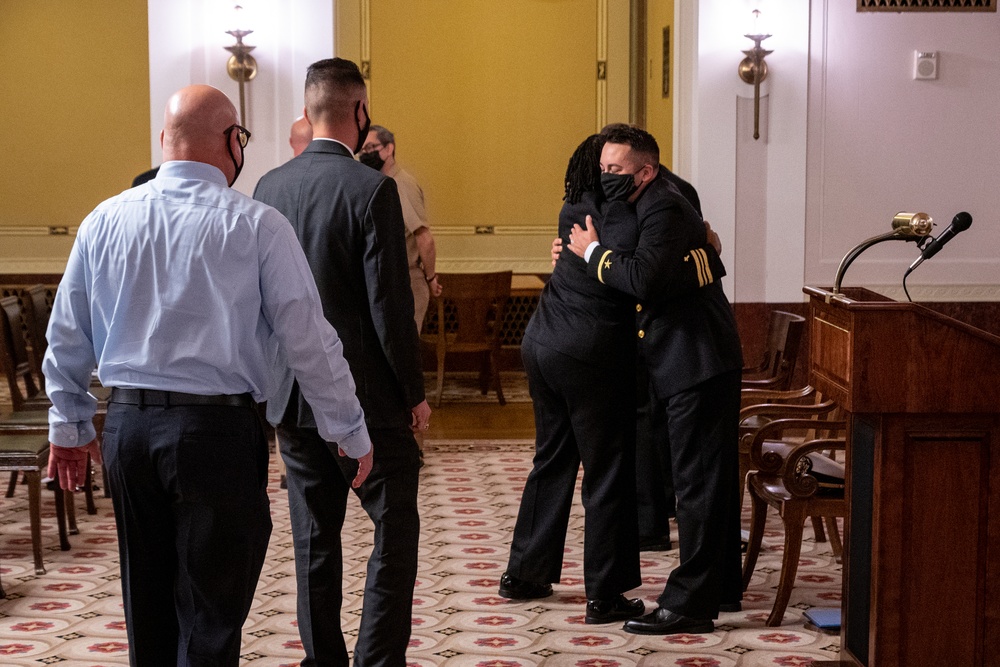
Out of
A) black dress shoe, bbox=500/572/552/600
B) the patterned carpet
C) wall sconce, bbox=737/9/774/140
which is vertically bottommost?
the patterned carpet

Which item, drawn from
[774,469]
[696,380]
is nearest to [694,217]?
[696,380]

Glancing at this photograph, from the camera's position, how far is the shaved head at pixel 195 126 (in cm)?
244

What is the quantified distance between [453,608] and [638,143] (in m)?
1.69

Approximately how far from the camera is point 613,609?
12.9 ft

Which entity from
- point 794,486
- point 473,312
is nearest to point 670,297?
point 794,486

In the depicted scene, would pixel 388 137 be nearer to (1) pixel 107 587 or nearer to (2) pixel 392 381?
(1) pixel 107 587

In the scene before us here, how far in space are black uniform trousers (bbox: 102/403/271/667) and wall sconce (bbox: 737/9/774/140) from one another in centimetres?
512

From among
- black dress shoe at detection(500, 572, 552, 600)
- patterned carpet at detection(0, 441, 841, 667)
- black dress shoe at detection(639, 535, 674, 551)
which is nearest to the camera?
patterned carpet at detection(0, 441, 841, 667)

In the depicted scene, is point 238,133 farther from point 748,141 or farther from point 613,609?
point 748,141

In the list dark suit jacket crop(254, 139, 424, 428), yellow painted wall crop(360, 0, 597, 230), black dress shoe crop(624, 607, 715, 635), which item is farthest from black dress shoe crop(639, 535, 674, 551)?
yellow painted wall crop(360, 0, 597, 230)

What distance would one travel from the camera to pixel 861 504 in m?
3.22

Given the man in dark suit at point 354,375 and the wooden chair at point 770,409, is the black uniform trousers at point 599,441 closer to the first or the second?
the wooden chair at point 770,409

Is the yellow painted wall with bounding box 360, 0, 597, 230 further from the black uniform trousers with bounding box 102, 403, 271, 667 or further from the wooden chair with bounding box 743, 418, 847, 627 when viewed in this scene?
the black uniform trousers with bounding box 102, 403, 271, 667

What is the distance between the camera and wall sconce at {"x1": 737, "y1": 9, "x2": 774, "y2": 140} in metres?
6.92
